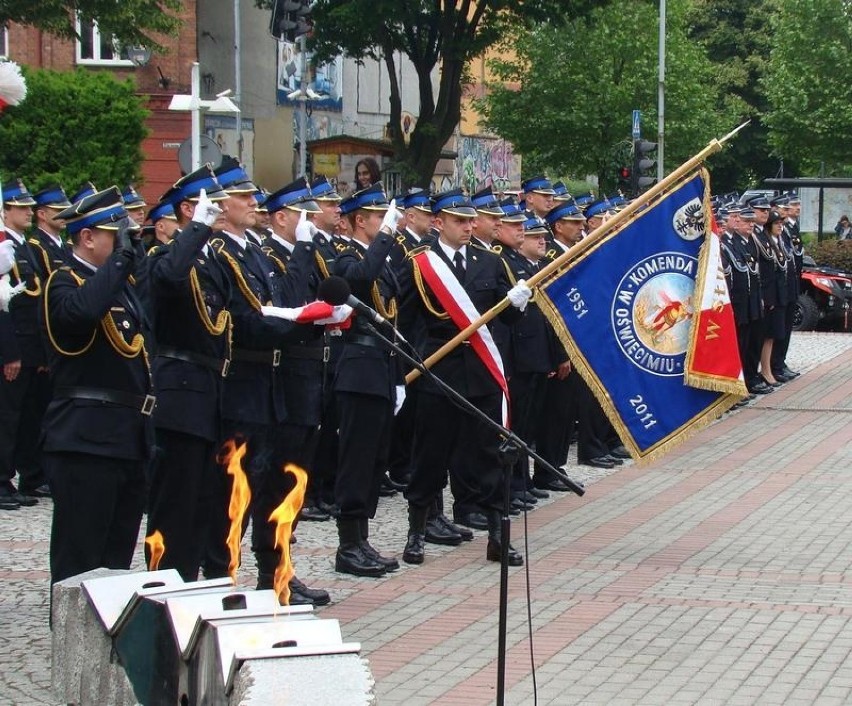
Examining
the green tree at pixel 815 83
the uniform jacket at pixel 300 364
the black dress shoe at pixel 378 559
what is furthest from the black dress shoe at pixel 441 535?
the green tree at pixel 815 83

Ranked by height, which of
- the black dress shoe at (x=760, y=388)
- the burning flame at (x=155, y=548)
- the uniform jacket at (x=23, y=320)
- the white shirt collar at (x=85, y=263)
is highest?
the white shirt collar at (x=85, y=263)

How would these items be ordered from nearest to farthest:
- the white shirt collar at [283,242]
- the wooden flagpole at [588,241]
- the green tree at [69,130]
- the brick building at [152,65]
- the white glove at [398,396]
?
the wooden flagpole at [588,241] → the white shirt collar at [283,242] → the white glove at [398,396] → the green tree at [69,130] → the brick building at [152,65]

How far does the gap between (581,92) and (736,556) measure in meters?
37.8

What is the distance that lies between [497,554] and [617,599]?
1.18 meters

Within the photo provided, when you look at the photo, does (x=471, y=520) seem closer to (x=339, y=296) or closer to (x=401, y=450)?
(x=401, y=450)

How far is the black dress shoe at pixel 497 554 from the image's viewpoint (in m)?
9.75

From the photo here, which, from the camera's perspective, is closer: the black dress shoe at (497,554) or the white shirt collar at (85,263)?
the white shirt collar at (85,263)

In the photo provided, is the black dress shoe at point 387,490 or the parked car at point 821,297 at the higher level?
the parked car at point 821,297

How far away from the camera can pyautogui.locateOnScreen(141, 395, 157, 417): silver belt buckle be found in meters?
7.18

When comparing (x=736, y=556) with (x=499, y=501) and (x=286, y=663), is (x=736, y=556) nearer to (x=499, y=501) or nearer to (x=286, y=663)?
(x=499, y=501)

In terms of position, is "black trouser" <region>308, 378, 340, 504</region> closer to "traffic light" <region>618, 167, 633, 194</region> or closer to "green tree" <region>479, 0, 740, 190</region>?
"traffic light" <region>618, 167, 633, 194</region>

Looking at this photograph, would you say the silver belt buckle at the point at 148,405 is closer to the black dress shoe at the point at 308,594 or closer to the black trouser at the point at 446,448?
the black dress shoe at the point at 308,594

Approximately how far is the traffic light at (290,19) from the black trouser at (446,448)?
1108 cm

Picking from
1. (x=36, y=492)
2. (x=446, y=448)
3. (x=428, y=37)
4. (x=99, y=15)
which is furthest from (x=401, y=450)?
(x=428, y=37)
